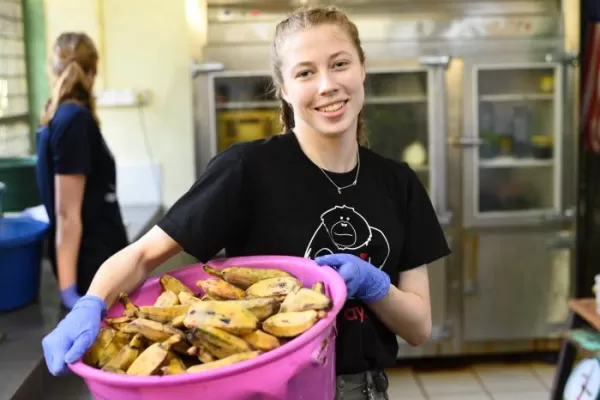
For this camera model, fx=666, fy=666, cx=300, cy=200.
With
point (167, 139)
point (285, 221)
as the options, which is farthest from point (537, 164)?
point (285, 221)

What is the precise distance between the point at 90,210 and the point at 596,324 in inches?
73.6

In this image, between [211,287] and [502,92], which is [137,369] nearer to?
[211,287]

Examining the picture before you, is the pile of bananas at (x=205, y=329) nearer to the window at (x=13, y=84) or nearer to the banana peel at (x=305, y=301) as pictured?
the banana peel at (x=305, y=301)

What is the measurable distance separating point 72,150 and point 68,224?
25 centimetres

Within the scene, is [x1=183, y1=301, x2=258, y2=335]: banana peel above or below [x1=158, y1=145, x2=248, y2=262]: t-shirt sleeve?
below

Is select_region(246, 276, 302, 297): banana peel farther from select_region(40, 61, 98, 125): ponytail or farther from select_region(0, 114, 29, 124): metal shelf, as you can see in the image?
select_region(0, 114, 29, 124): metal shelf

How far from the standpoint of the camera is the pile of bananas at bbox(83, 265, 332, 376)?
976 millimetres

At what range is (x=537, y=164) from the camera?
361cm

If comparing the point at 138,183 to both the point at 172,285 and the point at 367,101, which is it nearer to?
the point at 367,101

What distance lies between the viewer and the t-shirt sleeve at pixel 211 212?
126cm

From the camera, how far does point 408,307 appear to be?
133 cm

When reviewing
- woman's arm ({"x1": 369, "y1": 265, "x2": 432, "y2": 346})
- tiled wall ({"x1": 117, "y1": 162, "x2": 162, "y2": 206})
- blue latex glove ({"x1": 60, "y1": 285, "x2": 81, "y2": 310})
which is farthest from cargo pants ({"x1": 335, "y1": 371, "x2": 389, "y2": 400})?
tiled wall ({"x1": 117, "y1": 162, "x2": 162, "y2": 206})

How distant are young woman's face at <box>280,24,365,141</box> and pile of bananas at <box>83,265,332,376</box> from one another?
337mm

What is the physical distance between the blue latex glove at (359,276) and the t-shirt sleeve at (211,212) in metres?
0.21
